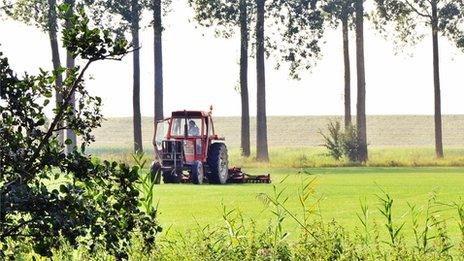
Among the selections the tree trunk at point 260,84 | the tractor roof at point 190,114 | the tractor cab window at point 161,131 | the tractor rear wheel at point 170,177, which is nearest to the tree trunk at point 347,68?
the tree trunk at point 260,84

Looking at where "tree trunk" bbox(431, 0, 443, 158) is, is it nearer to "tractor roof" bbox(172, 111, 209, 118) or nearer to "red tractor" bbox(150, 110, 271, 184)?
"red tractor" bbox(150, 110, 271, 184)

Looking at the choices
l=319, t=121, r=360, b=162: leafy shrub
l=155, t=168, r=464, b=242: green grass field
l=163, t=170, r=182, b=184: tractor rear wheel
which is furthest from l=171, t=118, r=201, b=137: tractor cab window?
l=319, t=121, r=360, b=162: leafy shrub

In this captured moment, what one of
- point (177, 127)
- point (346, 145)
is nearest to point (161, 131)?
point (177, 127)

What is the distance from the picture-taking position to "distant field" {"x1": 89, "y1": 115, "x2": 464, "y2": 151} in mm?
112625

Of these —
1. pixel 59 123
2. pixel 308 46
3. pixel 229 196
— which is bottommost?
pixel 229 196

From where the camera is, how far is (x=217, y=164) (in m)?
29.3

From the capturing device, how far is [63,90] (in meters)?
7.31

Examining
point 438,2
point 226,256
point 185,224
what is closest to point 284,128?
point 438,2

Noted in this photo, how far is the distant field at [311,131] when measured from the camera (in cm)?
11262

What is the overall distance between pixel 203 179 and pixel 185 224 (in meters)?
13.8

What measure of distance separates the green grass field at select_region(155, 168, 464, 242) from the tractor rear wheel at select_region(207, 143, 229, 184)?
1.27 m

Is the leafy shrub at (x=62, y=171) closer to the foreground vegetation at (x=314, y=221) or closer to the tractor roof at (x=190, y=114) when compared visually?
the foreground vegetation at (x=314, y=221)

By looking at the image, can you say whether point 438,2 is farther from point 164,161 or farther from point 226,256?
point 226,256

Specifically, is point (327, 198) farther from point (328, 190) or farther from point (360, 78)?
point (360, 78)
